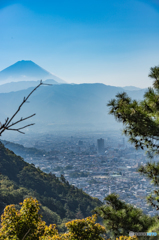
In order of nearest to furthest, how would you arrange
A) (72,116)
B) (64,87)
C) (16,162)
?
(16,162), (72,116), (64,87)

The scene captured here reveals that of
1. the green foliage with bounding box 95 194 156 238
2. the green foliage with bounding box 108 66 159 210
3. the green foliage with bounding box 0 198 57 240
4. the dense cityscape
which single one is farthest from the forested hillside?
the green foliage with bounding box 108 66 159 210

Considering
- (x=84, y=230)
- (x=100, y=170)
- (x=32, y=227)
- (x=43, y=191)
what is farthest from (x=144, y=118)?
(x=100, y=170)

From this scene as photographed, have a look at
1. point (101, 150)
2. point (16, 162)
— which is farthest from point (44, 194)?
point (101, 150)

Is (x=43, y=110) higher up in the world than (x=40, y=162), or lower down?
higher up

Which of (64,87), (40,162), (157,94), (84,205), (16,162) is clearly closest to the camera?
(157,94)

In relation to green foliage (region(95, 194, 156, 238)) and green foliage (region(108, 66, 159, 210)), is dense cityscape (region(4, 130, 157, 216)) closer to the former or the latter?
green foliage (region(95, 194, 156, 238))

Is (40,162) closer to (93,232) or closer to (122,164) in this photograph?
(122,164)
